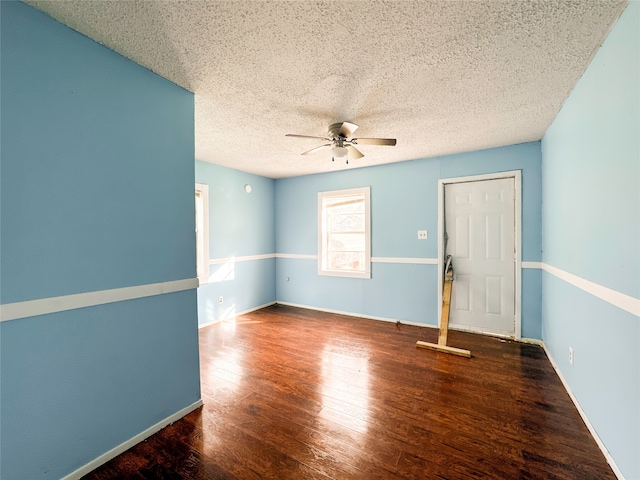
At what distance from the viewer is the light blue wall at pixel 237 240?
4105mm

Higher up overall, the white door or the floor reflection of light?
the white door

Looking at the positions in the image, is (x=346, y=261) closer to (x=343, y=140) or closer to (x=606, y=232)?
(x=343, y=140)

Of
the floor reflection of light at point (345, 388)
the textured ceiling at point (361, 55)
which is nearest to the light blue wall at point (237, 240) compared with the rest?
the textured ceiling at point (361, 55)

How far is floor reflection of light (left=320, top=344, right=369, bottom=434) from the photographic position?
196 cm

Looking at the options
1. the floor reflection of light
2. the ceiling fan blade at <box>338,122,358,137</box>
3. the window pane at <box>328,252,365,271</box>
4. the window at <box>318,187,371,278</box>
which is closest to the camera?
the floor reflection of light

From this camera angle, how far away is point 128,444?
1677mm

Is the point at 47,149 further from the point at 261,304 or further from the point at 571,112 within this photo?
the point at 261,304

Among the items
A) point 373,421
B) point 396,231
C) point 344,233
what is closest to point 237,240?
point 344,233

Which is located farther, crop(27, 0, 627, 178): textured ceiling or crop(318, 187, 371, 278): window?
crop(318, 187, 371, 278): window

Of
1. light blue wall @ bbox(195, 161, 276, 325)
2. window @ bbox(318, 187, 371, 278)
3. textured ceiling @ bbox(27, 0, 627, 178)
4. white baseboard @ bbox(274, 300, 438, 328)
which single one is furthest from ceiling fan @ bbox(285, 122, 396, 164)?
white baseboard @ bbox(274, 300, 438, 328)

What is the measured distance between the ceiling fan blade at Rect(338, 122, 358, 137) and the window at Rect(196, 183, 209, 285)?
93.4 inches

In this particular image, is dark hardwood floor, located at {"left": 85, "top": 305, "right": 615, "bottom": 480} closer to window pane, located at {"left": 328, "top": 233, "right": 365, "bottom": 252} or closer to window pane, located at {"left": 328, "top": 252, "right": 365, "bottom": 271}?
window pane, located at {"left": 328, "top": 252, "right": 365, "bottom": 271}

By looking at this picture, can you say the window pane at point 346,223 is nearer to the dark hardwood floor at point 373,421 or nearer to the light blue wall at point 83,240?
the dark hardwood floor at point 373,421

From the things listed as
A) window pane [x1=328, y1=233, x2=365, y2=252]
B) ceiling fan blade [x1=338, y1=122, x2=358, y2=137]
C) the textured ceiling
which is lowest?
window pane [x1=328, y1=233, x2=365, y2=252]
